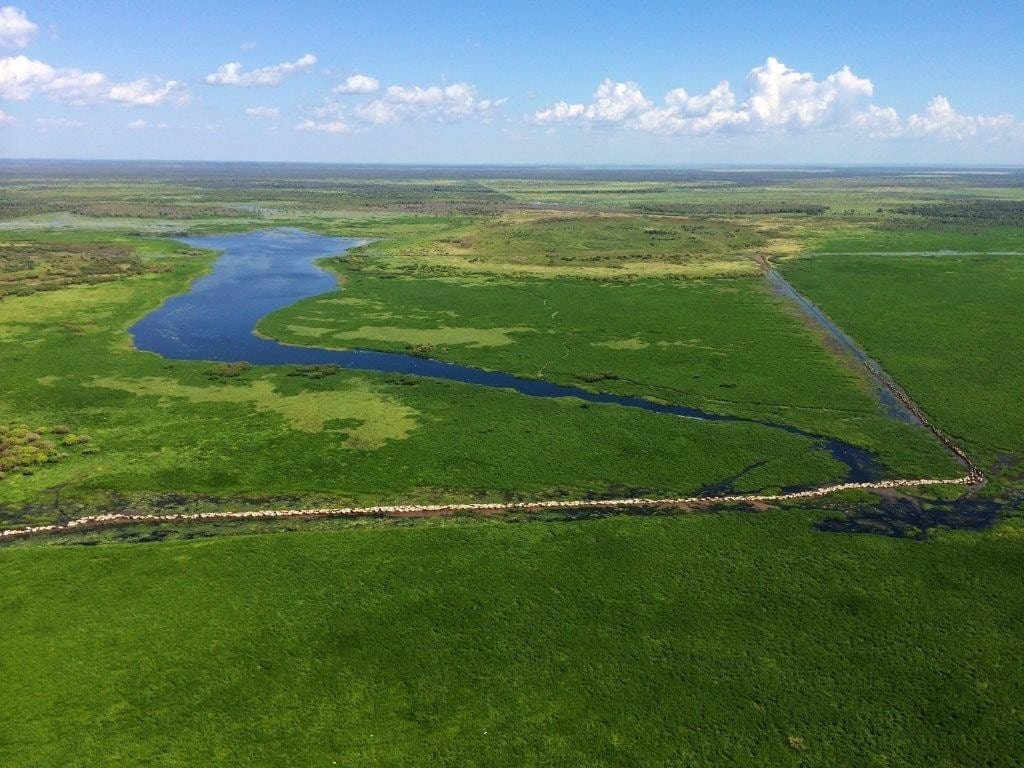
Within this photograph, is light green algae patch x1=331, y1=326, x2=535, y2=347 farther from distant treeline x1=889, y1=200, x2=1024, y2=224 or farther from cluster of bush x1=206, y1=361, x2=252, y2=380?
distant treeline x1=889, y1=200, x2=1024, y2=224

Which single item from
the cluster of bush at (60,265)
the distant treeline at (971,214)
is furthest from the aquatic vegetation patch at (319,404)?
the distant treeline at (971,214)

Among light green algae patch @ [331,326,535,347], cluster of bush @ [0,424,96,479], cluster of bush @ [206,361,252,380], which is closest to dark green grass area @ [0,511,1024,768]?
cluster of bush @ [0,424,96,479]

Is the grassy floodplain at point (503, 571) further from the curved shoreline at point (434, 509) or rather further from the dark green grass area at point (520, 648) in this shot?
the curved shoreline at point (434, 509)

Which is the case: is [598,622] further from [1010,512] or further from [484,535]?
[1010,512]

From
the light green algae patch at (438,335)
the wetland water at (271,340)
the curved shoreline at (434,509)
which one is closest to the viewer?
the curved shoreline at (434,509)

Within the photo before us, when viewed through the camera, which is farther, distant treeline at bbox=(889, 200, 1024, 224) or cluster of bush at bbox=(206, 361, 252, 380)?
distant treeline at bbox=(889, 200, 1024, 224)
